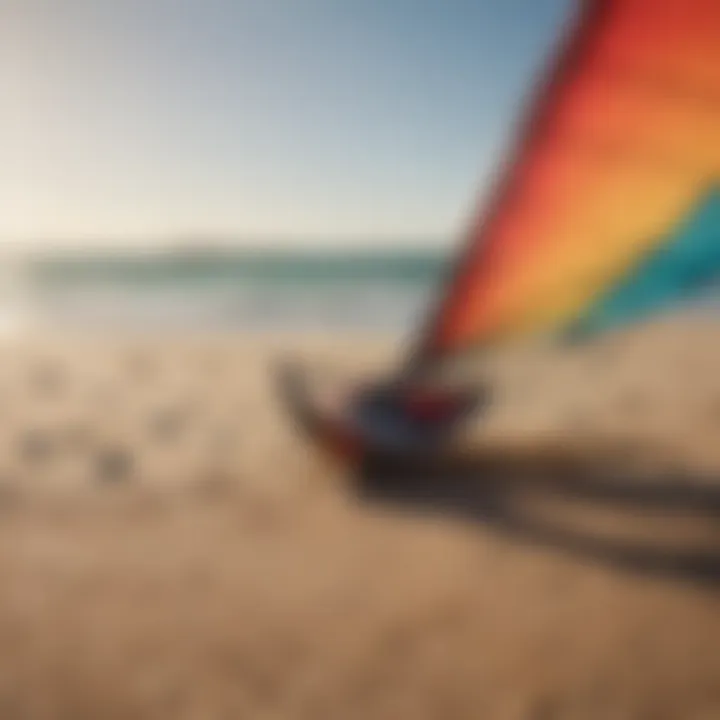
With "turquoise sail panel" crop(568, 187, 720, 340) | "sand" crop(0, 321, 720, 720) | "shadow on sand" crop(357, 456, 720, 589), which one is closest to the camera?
"sand" crop(0, 321, 720, 720)

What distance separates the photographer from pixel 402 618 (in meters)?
1.05

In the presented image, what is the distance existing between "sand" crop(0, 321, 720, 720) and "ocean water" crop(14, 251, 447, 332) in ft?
0.24

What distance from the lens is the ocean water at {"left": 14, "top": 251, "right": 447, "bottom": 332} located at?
1274 mm

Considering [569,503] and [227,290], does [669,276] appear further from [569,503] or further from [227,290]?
[227,290]

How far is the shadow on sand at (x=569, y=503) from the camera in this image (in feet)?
3.92

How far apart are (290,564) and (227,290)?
23.8 inches

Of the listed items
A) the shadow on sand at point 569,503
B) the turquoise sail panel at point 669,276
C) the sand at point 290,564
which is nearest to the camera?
the sand at point 290,564

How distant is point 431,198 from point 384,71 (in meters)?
0.18

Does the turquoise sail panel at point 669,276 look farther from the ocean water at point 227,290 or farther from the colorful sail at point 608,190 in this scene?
the ocean water at point 227,290

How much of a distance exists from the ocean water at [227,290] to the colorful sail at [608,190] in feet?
0.31

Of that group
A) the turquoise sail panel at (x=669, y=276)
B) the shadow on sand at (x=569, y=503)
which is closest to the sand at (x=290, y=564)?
the shadow on sand at (x=569, y=503)

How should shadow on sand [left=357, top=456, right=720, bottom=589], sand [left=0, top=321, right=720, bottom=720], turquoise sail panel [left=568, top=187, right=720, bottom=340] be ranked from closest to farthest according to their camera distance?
1. sand [left=0, top=321, right=720, bottom=720]
2. turquoise sail panel [left=568, top=187, right=720, bottom=340]
3. shadow on sand [left=357, top=456, right=720, bottom=589]

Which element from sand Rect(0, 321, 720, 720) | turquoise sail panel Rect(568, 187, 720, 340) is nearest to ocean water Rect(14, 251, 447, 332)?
sand Rect(0, 321, 720, 720)

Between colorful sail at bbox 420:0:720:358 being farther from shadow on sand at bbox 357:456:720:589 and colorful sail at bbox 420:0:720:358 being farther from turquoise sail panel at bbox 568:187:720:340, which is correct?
shadow on sand at bbox 357:456:720:589
